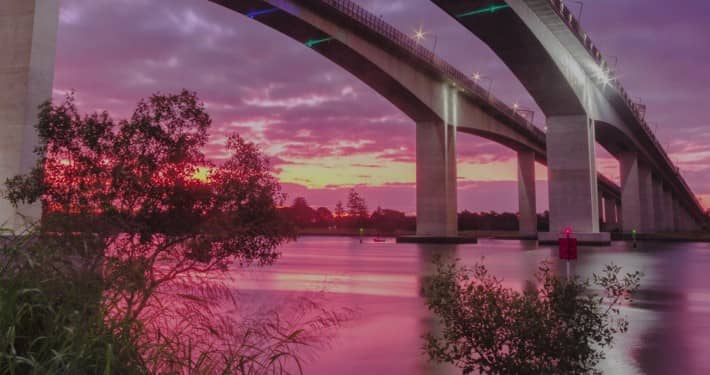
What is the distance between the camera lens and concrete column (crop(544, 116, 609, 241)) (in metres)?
40.3

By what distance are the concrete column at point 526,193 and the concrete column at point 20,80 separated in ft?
222

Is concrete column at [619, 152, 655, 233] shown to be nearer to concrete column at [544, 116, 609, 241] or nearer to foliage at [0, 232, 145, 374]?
concrete column at [544, 116, 609, 241]

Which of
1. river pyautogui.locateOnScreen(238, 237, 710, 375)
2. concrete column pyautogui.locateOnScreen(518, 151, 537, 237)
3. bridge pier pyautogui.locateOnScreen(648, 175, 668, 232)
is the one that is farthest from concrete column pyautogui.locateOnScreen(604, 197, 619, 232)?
river pyautogui.locateOnScreen(238, 237, 710, 375)

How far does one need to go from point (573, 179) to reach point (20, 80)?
36.3 meters

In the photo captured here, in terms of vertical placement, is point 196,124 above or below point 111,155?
above

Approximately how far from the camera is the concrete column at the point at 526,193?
74438mm

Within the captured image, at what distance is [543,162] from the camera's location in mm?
102375

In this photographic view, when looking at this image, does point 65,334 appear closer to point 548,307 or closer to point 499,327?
point 499,327

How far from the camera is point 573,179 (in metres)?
40.7

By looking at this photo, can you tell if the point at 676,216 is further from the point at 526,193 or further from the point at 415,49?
the point at 415,49

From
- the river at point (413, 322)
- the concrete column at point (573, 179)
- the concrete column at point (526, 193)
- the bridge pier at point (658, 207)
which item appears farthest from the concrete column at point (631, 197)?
the river at point (413, 322)

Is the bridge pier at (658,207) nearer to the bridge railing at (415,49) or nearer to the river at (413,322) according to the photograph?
the bridge railing at (415,49)

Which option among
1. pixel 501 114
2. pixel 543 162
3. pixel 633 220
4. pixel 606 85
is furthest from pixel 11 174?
pixel 543 162

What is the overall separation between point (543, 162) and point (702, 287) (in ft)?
299
